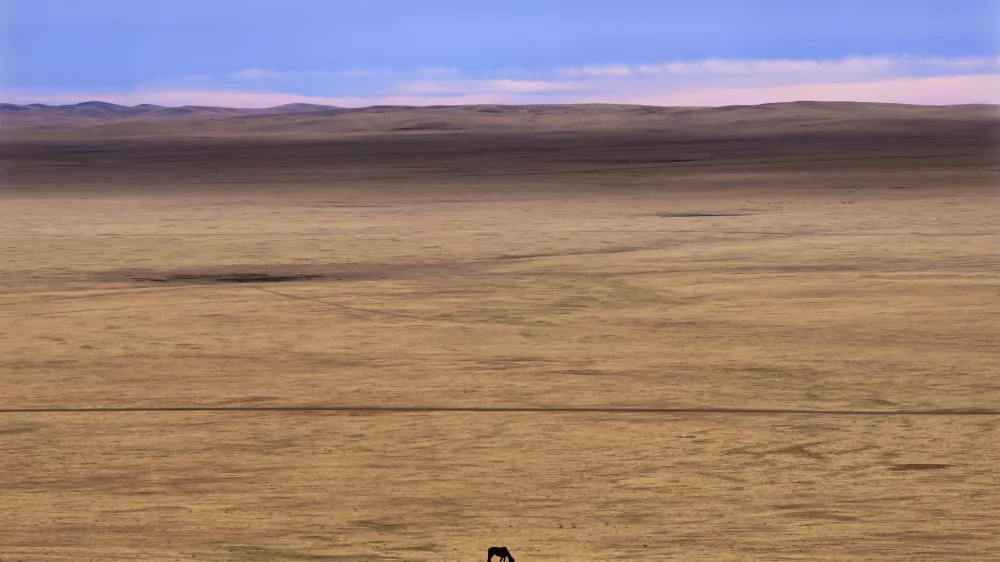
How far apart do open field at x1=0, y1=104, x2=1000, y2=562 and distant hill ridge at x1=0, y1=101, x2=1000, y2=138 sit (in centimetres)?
6204

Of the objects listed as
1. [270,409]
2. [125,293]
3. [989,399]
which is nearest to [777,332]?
[989,399]

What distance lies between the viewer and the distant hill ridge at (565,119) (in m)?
92.1

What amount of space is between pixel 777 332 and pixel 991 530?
Answer: 267 inches

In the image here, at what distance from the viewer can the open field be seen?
757 cm

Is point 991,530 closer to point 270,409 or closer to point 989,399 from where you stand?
point 989,399

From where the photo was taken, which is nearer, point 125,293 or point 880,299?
point 880,299

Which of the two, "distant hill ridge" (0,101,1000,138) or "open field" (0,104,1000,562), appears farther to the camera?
"distant hill ridge" (0,101,1000,138)

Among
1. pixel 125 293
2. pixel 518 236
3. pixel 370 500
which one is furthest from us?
pixel 518 236

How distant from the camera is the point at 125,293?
690 inches

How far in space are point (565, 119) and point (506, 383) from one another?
324ft

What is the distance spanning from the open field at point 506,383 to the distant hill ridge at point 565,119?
6204cm

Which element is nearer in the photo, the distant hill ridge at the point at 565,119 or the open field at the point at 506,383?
the open field at the point at 506,383

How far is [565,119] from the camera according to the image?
109188 millimetres

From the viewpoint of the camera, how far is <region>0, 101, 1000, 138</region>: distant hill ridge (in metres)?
92.1
